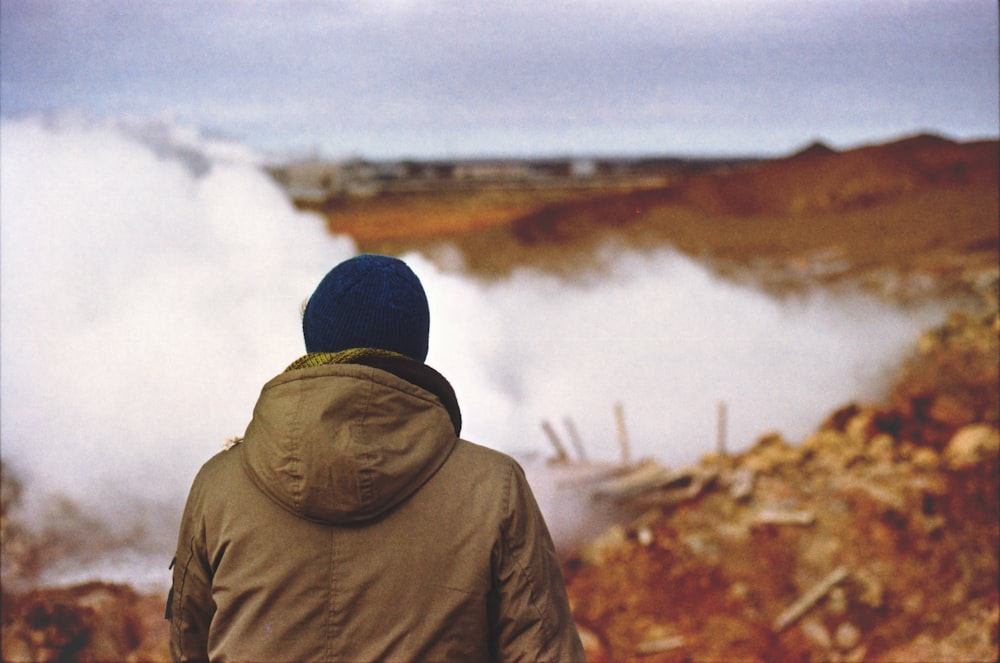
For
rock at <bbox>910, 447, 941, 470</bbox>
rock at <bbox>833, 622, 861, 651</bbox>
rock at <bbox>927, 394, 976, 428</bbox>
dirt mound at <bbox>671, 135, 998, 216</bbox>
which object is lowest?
rock at <bbox>833, 622, 861, 651</bbox>

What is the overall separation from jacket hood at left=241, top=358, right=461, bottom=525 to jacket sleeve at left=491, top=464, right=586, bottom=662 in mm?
166

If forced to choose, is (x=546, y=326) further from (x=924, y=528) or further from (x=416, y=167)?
(x=924, y=528)

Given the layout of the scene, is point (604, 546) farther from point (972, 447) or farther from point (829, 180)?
point (829, 180)

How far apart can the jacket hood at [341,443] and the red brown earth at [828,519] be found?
3.25 m

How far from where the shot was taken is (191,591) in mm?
1531

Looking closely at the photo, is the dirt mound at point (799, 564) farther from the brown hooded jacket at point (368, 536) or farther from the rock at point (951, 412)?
the brown hooded jacket at point (368, 536)

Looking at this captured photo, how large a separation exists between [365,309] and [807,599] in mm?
4688

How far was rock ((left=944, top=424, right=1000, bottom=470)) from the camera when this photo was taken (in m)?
6.14

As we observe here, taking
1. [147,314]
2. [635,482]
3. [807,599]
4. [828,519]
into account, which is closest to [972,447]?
[828,519]

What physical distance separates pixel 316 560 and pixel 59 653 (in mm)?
3384

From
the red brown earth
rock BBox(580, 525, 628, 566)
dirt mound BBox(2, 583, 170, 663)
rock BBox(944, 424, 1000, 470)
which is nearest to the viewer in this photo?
dirt mound BBox(2, 583, 170, 663)

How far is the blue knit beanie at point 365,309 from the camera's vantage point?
148cm

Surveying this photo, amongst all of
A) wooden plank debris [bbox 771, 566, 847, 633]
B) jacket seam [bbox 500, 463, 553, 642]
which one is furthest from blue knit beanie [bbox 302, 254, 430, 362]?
wooden plank debris [bbox 771, 566, 847, 633]

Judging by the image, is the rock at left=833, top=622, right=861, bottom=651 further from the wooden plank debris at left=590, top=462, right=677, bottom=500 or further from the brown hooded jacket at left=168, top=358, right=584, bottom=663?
the brown hooded jacket at left=168, top=358, right=584, bottom=663
